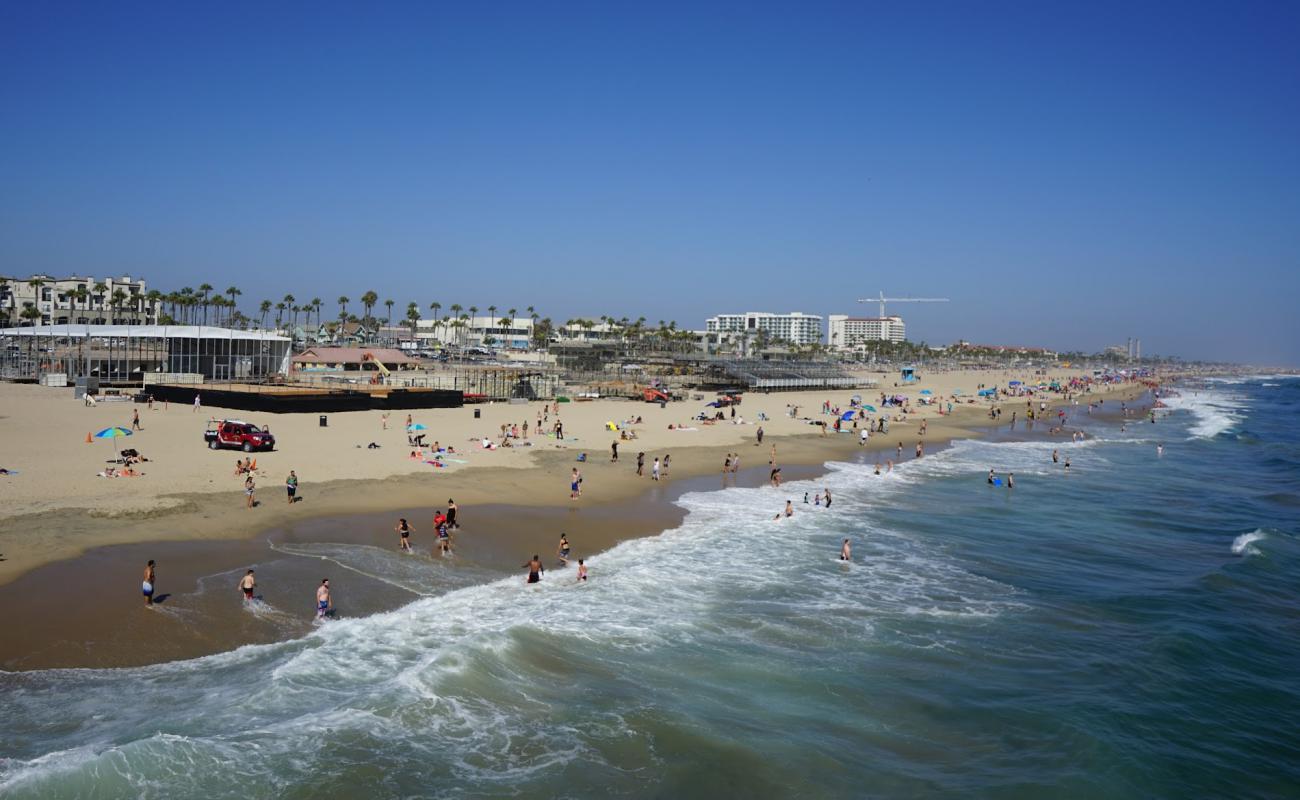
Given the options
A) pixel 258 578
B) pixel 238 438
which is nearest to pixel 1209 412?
pixel 238 438

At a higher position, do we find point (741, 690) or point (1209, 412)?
point (1209, 412)

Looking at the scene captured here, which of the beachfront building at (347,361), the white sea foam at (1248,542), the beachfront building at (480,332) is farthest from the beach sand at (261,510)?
the beachfront building at (480,332)

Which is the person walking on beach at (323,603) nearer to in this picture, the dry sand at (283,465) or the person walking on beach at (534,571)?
the person walking on beach at (534,571)

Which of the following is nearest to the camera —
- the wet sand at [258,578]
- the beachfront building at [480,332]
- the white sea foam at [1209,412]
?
the wet sand at [258,578]

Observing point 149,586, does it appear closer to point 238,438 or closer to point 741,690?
point 741,690

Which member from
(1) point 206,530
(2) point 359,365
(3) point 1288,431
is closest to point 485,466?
(1) point 206,530
